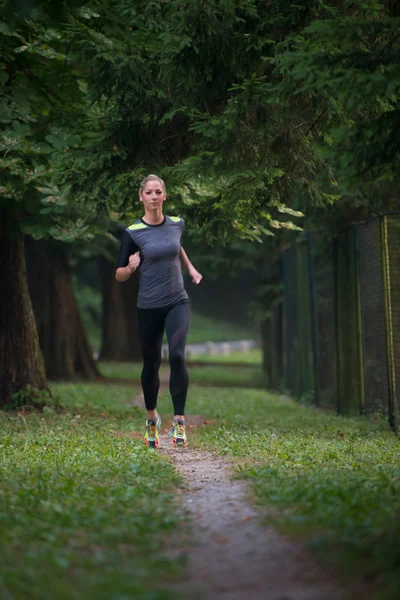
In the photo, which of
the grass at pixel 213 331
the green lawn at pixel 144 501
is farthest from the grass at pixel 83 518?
the grass at pixel 213 331

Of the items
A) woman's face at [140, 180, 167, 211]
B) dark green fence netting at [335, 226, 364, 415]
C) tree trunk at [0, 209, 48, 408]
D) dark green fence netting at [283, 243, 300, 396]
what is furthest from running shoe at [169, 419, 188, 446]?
dark green fence netting at [283, 243, 300, 396]

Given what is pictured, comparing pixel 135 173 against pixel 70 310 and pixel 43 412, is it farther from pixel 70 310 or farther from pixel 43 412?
pixel 70 310

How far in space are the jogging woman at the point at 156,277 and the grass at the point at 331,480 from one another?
106 cm

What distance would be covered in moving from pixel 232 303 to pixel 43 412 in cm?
5984

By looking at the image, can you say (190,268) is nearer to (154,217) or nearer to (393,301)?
(154,217)

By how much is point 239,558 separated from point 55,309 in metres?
19.2

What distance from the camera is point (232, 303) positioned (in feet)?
238

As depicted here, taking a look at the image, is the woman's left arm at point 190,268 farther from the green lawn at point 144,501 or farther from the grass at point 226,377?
the grass at point 226,377

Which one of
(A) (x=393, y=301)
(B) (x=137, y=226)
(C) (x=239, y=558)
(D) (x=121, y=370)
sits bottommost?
(D) (x=121, y=370)

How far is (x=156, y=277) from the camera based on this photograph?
8820 millimetres

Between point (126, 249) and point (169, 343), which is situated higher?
point (126, 249)

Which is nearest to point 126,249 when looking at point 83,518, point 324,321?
point 83,518

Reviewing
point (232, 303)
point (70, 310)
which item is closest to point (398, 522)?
point (70, 310)

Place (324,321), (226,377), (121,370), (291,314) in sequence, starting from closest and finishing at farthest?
1. (324,321)
2. (291,314)
3. (121,370)
4. (226,377)
